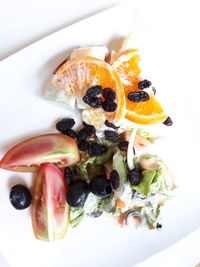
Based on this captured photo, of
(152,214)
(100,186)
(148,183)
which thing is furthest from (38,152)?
(152,214)

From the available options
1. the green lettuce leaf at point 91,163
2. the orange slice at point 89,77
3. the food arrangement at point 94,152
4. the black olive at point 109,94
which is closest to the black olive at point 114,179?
the food arrangement at point 94,152

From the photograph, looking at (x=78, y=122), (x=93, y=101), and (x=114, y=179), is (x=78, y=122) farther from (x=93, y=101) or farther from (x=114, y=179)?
(x=114, y=179)

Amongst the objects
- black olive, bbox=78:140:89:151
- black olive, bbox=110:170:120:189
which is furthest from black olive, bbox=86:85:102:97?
black olive, bbox=110:170:120:189

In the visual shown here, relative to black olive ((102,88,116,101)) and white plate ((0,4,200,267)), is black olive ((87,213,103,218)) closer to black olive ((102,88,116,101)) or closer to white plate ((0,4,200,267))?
white plate ((0,4,200,267))

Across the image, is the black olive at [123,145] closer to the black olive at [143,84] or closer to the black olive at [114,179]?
the black olive at [114,179]

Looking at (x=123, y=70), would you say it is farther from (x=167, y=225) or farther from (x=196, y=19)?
(x=167, y=225)
